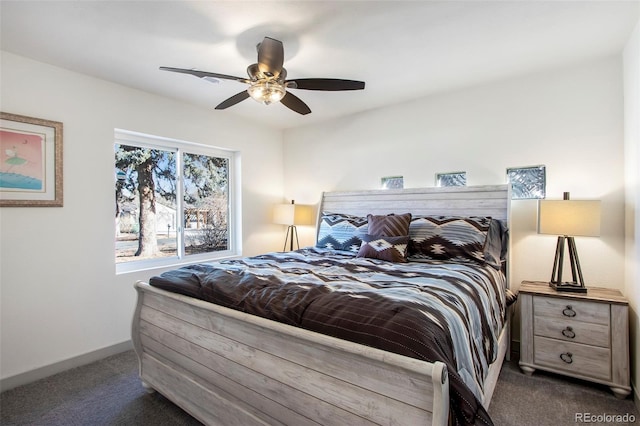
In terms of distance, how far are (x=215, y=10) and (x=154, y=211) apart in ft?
7.38

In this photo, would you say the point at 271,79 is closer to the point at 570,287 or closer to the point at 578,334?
the point at 570,287

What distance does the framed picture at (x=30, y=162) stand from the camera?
228 cm

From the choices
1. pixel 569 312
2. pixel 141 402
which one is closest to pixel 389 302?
pixel 569 312

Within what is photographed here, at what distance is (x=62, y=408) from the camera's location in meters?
2.00

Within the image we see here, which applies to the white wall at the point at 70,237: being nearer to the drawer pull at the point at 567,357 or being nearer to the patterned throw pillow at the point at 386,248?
the patterned throw pillow at the point at 386,248

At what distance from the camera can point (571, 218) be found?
2.22 m

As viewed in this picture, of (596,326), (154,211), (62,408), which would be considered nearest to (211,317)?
(62,408)

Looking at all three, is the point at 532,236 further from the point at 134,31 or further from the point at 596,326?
the point at 134,31

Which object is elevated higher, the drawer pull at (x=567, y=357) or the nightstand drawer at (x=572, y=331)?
the nightstand drawer at (x=572, y=331)

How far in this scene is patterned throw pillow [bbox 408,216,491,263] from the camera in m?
2.46

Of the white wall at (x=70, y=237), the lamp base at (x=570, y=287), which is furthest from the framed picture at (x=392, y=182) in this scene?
the white wall at (x=70, y=237)

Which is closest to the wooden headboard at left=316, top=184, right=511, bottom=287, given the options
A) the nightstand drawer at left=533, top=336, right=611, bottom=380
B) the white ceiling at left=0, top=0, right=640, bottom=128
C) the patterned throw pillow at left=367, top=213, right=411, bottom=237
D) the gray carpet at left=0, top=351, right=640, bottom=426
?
the patterned throw pillow at left=367, top=213, right=411, bottom=237

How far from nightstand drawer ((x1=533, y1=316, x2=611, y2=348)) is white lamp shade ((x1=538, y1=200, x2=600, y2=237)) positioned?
637mm

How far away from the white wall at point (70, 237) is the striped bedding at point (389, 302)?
1149 millimetres
